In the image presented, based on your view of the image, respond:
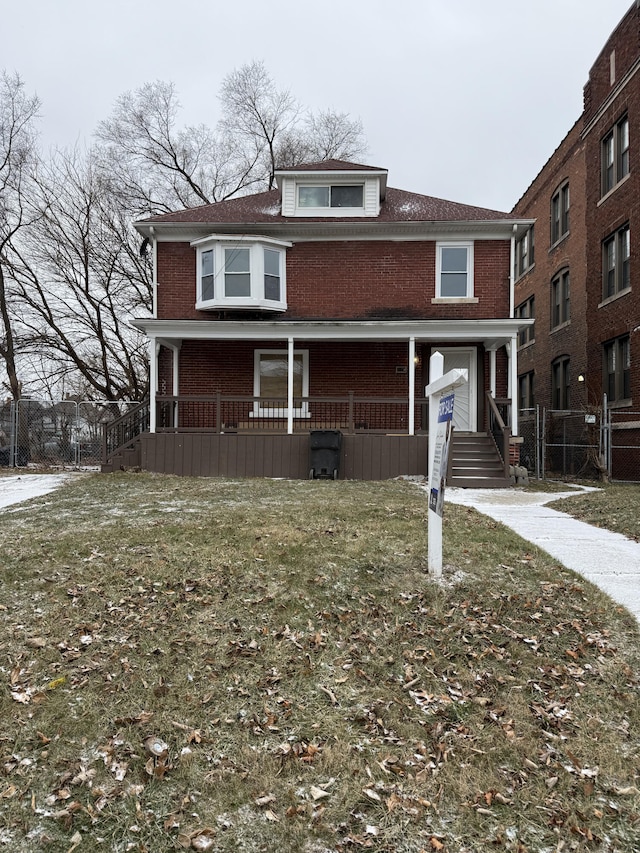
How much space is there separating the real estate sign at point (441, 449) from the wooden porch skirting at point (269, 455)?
904cm

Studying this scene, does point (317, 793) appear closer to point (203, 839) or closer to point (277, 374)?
point (203, 839)

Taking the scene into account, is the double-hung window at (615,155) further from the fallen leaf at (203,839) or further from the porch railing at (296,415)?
the fallen leaf at (203,839)

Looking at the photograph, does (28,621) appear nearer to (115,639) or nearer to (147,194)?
(115,639)

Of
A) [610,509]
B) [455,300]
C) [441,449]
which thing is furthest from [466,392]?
[441,449]

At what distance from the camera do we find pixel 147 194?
2553 centimetres

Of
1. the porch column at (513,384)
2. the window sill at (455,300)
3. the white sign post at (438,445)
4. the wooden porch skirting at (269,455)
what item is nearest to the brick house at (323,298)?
the window sill at (455,300)

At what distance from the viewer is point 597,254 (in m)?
17.2

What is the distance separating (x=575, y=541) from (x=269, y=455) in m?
8.50

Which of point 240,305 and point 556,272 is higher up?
point 556,272

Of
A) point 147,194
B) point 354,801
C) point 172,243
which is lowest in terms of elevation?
point 354,801

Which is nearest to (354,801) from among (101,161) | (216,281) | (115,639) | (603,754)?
(603,754)

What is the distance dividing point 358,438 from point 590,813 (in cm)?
1158

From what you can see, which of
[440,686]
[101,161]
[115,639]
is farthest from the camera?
[101,161]

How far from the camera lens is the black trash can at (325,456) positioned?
44.7 feet
